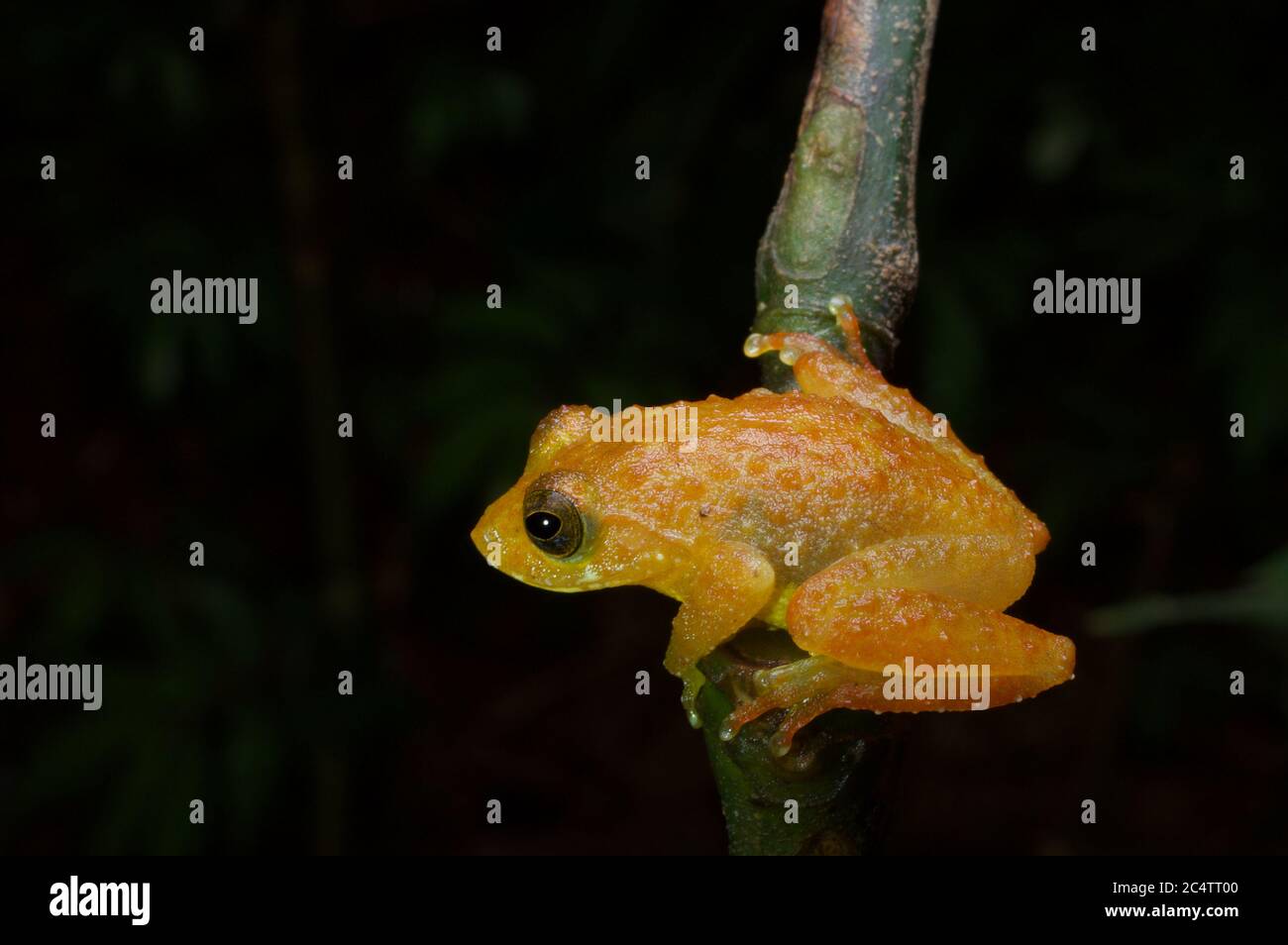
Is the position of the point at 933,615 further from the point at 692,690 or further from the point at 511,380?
the point at 511,380

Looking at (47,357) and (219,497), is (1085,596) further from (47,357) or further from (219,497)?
(47,357)

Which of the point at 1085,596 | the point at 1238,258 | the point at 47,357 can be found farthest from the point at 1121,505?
the point at 47,357

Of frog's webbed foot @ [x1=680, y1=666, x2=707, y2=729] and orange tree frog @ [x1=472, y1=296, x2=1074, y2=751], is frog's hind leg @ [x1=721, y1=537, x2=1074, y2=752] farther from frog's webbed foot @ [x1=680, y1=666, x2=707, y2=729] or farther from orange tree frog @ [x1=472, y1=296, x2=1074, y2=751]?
frog's webbed foot @ [x1=680, y1=666, x2=707, y2=729]

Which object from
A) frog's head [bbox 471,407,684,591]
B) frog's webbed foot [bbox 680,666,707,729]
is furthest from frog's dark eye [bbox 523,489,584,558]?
frog's webbed foot [bbox 680,666,707,729]

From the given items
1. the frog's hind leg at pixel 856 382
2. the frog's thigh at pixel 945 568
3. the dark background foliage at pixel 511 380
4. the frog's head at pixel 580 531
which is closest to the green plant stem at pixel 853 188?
the frog's hind leg at pixel 856 382

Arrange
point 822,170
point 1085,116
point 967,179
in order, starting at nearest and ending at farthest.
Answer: point 822,170 < point 1085,116 < point 967,179

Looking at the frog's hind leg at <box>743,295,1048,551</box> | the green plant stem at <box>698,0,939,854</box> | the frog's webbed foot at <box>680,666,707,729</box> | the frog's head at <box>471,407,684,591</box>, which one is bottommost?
the frog's webbed foot at <box>680,666,707,729</box>

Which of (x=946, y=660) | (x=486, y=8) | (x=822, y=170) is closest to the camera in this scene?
(x=822, y=170)

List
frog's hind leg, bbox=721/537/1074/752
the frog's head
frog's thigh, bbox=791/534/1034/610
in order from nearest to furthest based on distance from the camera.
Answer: frog's hind leg, bbox=721/537/1074/752
frog's thigh, bbox=791/534/1034/610
the frog's head
